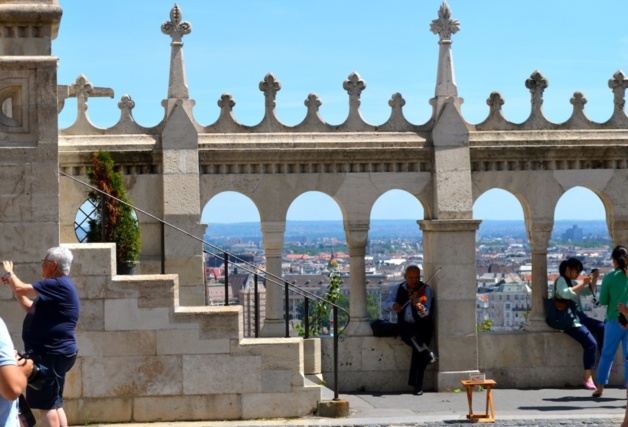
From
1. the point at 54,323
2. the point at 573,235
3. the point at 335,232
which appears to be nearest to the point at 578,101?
the point at 54,323

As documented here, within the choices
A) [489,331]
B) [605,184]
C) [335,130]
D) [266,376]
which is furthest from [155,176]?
[605,184]

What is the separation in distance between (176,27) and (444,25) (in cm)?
349

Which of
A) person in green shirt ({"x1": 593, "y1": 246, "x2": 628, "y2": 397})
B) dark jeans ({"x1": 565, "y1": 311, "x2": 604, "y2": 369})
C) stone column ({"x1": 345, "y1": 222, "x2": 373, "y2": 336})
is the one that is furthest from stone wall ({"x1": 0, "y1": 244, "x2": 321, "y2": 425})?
dark jeans ({"x1": 565, "y1": 311, "x2": 604, "y2": 369})

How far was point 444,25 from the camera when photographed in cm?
1697

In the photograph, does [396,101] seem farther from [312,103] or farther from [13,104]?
[13,104]

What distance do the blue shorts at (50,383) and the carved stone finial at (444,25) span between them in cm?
766

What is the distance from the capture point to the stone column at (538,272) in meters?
17.2

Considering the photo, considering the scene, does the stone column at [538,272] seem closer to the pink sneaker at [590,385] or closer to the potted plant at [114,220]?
the pink sneaker at [590,385]

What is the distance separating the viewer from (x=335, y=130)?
16.8m

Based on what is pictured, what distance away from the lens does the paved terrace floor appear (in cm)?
1349

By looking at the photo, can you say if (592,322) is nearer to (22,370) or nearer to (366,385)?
(366,385)

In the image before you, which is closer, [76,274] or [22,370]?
[22,370]

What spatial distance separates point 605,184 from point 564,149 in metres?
0.75

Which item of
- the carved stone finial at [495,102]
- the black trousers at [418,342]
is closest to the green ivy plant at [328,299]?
the black trousers at [418,342]
